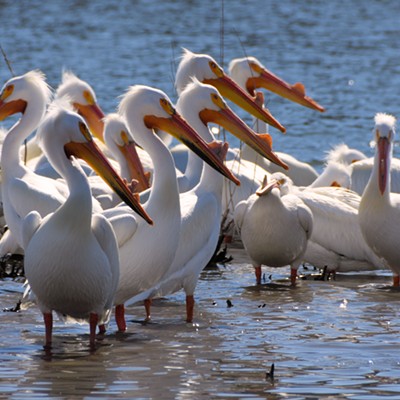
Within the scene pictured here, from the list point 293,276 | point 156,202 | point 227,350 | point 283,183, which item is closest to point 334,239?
point 283,183

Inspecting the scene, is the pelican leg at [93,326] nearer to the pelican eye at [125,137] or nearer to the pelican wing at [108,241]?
the pelican wing at [108,241]

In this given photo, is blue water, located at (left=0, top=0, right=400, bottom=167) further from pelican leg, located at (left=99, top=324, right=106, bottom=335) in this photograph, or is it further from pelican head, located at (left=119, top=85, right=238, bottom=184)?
pelican leg, located at (left=99, top=324, right=106, bottom=335)

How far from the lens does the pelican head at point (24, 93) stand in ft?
25.0

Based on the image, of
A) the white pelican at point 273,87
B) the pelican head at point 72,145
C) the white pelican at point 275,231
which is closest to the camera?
the pelican head at point 72,145

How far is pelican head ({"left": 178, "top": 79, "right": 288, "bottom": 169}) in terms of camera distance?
7.18 meters

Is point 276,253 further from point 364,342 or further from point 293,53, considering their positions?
point 293,53

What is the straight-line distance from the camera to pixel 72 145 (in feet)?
18.6

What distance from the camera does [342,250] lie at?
26.4ft

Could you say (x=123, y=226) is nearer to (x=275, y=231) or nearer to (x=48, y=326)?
(x=48, y=326)

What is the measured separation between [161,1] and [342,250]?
27.5 meters

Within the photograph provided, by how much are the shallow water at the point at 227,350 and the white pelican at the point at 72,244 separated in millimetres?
197

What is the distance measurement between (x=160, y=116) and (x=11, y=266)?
1835mm

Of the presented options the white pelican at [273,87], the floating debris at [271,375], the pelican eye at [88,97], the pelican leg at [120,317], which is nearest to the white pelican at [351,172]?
the white pelican at [273,87]

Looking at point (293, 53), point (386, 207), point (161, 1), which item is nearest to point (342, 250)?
point (386, 207)
